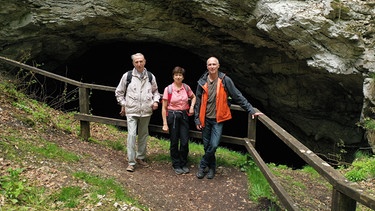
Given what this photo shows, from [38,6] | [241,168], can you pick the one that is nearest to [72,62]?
[38,6]

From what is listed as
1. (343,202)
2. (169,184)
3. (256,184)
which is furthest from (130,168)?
(343,202)

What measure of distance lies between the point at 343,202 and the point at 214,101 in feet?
10.1

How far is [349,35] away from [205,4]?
3.38 m

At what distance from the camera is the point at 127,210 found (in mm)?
4320

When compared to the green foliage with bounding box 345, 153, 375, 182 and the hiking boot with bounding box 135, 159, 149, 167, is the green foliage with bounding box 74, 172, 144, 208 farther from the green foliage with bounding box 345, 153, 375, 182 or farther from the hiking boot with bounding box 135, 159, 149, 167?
the green foliage with bounding box 345, 153, 375, 182

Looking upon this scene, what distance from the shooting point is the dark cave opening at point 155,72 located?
13.5m

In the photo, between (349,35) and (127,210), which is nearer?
(127,210)

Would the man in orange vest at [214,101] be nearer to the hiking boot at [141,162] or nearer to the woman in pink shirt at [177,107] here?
the woman in pink shirt at [177,107]

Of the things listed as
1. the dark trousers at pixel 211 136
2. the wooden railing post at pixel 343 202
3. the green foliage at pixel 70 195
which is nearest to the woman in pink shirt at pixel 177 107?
the dark trousers at pixel 211 136

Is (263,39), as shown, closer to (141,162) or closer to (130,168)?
(141,162)

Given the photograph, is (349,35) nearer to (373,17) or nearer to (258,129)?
(373,17)

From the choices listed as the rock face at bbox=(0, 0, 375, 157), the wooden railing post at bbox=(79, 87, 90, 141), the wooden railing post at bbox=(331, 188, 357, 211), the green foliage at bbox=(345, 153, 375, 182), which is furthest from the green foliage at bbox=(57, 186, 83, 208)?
the rock face at bbox=(0, 0, 375, 157)

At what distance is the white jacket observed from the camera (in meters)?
5.78

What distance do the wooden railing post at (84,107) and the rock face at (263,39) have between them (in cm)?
299
